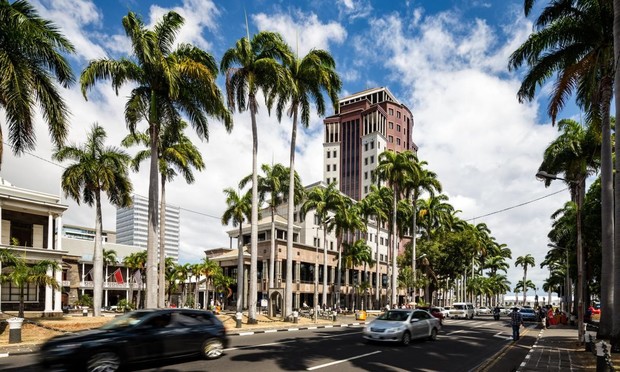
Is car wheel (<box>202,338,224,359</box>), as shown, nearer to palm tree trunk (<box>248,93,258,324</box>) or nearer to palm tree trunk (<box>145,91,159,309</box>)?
palm tree trunk (<box>145,91,159,309</box>)

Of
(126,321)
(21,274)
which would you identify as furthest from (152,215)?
(126,321)

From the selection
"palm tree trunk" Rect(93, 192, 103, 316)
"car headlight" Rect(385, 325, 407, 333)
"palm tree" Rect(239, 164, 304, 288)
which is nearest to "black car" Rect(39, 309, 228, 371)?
"car headlight" Rect(385, 325, 407, 333)

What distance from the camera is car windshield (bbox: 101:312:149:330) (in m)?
11.0

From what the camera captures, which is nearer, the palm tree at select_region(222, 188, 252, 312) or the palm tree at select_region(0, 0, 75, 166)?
the palm tree at select_region(0, 0, 75, 166)

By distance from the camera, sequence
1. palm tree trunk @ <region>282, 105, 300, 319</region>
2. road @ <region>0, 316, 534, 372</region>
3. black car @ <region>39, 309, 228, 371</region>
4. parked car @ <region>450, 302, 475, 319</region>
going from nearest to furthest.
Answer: black car @ <region>39, 309, 228, 371</region> → road @ <region>0, 316, 534, 372</region> → palm tree trunk @ <region>282, 105, 300, 319</region> → parked car @ <region>450, 302, 475, 319</region>

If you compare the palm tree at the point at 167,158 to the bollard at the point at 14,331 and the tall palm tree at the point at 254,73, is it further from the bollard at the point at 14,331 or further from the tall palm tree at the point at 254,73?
the bollard at the point at 14,331

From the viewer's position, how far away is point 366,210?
192ft

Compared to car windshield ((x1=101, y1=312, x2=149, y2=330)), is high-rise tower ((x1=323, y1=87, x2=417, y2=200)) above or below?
above

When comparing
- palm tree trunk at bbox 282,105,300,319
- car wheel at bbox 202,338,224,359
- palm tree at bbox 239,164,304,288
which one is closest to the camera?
car wheel at bbox 202,338,224,359

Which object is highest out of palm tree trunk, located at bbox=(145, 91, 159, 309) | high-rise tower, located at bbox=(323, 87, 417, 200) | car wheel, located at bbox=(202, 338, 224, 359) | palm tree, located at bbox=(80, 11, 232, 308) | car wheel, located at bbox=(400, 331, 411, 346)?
high-rise tower, located at bbox=(323, 87, 417, 200)

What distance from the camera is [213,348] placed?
1301 cm

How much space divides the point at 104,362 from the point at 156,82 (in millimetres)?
18173

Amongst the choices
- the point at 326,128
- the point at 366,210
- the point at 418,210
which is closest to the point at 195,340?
the point at 366,210

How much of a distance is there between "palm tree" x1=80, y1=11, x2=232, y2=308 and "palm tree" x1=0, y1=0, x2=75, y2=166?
5.78m
